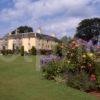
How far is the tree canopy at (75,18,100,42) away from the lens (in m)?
91.5

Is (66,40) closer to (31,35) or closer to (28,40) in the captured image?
(31,35)

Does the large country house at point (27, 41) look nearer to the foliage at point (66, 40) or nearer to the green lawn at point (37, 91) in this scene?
the foliage at point (66, 40)

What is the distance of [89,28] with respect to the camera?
9369 cm

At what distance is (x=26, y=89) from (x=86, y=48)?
348 centimetres

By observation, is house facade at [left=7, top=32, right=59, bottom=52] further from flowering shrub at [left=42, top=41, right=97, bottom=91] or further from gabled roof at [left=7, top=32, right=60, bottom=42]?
flowering shrub at [left=42, top=41, right=97, bottom=91]

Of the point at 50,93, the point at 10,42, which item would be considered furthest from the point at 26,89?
the point at 10,42

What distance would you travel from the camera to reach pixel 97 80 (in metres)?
11.3

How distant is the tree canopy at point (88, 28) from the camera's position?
300 feet

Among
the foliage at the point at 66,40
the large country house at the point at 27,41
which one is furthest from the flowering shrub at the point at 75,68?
the large country house at the point at 27,41

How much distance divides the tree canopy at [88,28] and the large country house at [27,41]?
829 cm

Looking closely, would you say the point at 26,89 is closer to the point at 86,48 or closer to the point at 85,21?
the point at 86,48

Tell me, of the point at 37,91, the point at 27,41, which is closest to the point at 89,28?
the point at 27,41

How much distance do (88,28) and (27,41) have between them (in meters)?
19.8

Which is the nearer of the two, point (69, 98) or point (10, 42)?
point (69, 98)
